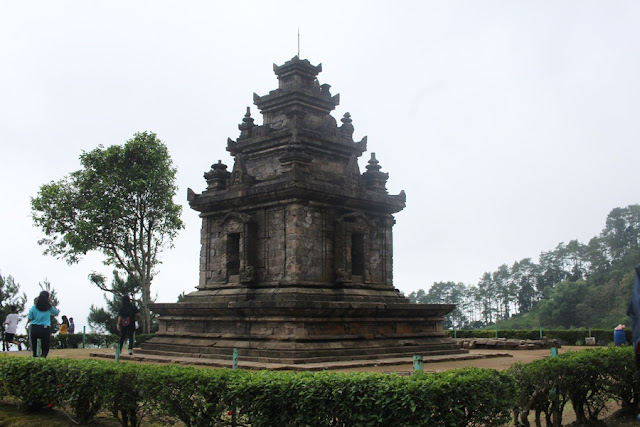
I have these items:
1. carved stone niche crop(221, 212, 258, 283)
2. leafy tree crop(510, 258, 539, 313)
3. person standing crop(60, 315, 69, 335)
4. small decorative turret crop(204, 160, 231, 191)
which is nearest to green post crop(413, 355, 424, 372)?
carved stone niche crop(221, 212, 258, 283)

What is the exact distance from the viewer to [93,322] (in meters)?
34.3

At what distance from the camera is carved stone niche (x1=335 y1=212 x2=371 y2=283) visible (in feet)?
56.1

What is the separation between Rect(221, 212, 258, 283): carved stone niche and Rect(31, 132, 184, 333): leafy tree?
1293 centimetres

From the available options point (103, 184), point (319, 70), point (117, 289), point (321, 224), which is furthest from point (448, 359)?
point (117, 289)

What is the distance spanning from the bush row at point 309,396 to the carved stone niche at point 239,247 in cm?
839

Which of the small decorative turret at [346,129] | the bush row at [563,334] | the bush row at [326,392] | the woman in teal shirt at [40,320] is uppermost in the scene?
the small decorative turret at [346,129]

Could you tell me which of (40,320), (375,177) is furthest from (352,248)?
(40,320)

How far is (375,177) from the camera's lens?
19297 millimetres

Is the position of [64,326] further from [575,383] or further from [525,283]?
[525,283]

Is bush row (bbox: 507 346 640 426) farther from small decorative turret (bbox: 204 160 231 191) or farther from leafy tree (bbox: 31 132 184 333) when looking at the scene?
leafy tree (bbox: 31 132 184 333)

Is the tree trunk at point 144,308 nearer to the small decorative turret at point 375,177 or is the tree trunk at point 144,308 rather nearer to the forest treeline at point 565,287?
the small decorative turret at point 375,177

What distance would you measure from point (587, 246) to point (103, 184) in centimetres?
4961

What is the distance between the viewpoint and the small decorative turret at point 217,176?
19000 millimetres

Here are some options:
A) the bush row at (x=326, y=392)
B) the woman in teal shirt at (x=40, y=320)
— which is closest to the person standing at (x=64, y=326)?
the woman in teal shirt at (x=40, y=320)
